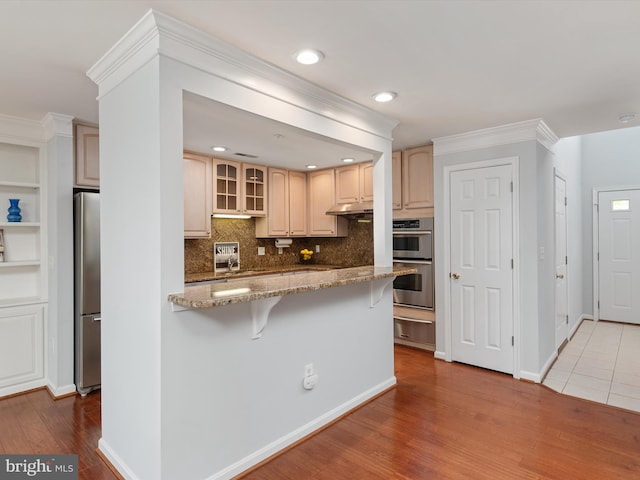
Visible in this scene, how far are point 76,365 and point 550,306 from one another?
15.1ft

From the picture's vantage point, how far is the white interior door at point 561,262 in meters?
4.19

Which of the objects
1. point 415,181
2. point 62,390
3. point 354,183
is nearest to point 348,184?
point 354,183

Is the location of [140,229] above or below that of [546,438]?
above

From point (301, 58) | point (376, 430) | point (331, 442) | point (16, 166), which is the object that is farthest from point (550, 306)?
point (16, 166)

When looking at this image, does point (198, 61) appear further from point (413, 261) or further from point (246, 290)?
point (413, 261)

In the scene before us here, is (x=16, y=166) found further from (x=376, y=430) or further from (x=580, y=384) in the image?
(x=580, y=384)

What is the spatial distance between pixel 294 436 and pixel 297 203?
3556mm

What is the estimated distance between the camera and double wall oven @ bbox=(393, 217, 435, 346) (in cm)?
420

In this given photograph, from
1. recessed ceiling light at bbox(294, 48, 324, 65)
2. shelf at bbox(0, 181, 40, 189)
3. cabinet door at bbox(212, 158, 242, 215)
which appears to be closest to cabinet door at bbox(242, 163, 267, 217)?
cabinet door at bbox(212, 158, 242, 215)

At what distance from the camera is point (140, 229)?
193cm

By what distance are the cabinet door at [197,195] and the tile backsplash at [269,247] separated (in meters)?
0.42

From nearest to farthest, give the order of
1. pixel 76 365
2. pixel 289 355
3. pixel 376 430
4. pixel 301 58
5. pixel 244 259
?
pixel 301 58 → pixel 289 355 → pixel 376 430 → pixel 76 365 → pixel 244 259

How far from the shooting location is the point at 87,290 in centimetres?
319

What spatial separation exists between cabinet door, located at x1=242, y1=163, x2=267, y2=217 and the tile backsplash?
33 centimetres
